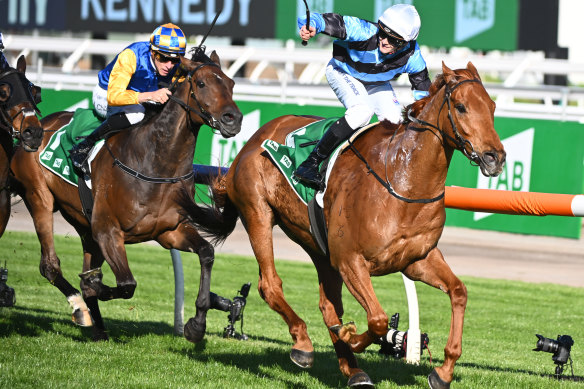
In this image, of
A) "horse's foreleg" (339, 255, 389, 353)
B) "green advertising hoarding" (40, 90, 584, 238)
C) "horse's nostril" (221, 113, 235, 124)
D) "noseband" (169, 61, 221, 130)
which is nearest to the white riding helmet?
"horse's nostril" (221, 113, 235, 124)

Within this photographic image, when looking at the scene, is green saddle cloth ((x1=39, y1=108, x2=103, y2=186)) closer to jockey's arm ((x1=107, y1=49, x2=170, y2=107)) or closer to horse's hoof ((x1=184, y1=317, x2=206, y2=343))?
jockey's arm ((x1=107, y1=49, x2=170, y2=107))

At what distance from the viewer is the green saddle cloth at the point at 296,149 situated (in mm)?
5539

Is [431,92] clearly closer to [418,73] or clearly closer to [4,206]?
[418,73]

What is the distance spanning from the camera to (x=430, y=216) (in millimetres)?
4859

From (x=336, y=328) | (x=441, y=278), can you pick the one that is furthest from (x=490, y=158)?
(x=336, y=328)

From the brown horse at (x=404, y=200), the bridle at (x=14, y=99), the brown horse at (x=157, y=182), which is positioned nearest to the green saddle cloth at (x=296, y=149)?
the brown horse at (x=404, y=200)

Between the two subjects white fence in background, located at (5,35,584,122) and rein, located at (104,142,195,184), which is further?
white fence in background, located at (5,35,584,122)

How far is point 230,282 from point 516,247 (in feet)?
15.2

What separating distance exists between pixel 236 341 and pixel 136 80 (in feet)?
6.31

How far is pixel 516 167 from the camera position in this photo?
12789 mm

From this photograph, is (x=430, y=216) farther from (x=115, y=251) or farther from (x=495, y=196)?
(x=115, y=251)

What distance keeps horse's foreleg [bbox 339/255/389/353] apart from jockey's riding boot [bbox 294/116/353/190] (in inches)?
23.4

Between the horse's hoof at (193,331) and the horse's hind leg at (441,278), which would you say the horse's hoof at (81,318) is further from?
the horse's hind leg at (441,278)

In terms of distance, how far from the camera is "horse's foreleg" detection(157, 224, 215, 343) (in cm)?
584
